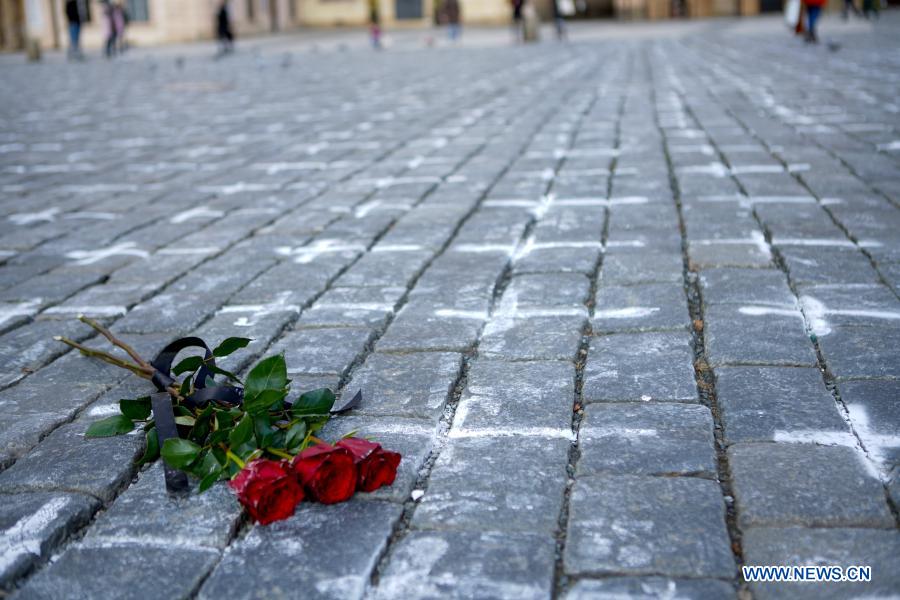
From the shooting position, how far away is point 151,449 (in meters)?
2.36

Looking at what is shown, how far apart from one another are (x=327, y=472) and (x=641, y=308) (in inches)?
66.7

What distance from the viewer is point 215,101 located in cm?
1223

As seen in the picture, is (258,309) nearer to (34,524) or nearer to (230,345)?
(230,345)

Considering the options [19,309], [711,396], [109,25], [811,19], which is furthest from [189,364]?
[109,25]

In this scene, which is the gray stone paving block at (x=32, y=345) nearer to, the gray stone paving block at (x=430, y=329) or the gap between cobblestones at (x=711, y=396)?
the gray stone paving block at (x=430, y=329)

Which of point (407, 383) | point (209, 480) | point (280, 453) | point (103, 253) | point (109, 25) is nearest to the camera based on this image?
point (209, 480)

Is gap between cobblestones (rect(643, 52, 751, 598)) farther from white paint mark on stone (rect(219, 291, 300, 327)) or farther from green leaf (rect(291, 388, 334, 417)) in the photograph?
white paint mark on stone (rect(219, 291, 300, 327))

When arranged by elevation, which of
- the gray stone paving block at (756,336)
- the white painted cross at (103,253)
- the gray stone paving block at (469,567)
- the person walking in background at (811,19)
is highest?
the person walking in background at (811,19)

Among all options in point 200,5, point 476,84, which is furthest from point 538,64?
point 200,5

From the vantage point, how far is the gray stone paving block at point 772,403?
7.99 ft

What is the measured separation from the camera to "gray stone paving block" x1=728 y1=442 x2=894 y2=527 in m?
2.02

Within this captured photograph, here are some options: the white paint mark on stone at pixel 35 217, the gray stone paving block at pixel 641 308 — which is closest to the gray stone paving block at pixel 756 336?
the gray stone paving block at pixel 641 308

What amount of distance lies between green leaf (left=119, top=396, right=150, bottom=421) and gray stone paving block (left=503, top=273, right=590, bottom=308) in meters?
1.48

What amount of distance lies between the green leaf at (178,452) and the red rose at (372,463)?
13.8 inches
